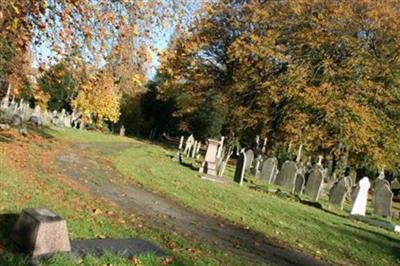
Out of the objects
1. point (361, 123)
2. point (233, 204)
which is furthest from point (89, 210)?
point (361, 123)

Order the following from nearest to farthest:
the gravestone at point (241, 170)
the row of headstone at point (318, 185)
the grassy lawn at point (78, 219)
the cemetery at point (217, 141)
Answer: the grassy lawn at point (78, 219)
the cemetery at point (217, 141)
the row of headstone at point (318, 185)
the gravestone at point (241, 170)

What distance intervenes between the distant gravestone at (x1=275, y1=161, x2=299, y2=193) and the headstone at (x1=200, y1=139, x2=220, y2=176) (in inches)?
139

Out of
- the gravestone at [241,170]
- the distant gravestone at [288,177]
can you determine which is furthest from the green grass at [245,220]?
the distant gravestone at [288,177]

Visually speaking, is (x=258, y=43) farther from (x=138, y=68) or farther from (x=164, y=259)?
(x=164, y=259)

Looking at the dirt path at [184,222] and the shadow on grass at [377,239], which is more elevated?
the shadow on grass at [377,239]

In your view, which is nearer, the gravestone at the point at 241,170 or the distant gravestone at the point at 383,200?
the distant gravestone at the point at 383,200

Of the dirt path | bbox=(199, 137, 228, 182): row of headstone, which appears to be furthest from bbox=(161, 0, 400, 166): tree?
the dirt path

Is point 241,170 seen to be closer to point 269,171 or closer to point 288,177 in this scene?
point 288,177

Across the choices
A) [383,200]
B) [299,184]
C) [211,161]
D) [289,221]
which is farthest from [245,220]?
[299,184]

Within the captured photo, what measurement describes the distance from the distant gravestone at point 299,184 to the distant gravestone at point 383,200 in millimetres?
3543

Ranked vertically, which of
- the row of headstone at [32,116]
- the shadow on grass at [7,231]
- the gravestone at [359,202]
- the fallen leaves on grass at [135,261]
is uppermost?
the row of headstone at [32,116]

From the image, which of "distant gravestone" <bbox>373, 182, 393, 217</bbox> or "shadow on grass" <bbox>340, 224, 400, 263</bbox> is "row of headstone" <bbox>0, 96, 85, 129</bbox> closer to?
"distant gravestone" <bbox>373, 182, 393, 217</bbox>

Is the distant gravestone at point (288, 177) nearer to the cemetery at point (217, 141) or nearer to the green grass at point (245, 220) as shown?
the cemetery at point (217, 141)

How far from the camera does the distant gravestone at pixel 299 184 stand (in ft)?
75.8
